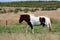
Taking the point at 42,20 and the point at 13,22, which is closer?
the point at 42,20

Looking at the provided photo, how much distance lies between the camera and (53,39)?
36.2 feet

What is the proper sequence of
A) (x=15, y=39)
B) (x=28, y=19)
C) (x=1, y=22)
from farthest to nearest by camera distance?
(x=1, y=22), (x=28, y=19), (x=15, y=39)

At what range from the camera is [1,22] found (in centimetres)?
2780

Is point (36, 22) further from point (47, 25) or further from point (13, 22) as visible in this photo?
point (13, 22)

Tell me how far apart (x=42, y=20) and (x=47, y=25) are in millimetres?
635

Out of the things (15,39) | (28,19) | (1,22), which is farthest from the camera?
(1,22)

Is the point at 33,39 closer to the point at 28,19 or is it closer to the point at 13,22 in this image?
the point at 28,19

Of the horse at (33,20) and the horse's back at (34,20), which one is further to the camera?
the horse's back at (34,20)

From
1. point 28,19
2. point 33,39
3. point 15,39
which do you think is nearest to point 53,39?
point 33,39

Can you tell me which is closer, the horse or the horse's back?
the horse

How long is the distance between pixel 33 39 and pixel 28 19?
22.5ft

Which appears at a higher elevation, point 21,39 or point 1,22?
point 21,39

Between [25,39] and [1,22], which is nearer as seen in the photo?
[25,39]

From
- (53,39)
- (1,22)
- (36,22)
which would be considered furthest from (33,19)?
(1,22)
